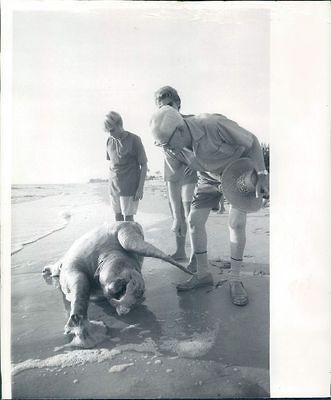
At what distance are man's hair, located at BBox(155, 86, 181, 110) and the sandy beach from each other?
1299 mm

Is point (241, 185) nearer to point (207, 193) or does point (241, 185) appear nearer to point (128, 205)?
point (207, 193)

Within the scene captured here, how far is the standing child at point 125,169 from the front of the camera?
129 inches

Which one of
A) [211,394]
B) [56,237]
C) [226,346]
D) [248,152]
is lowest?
[211,394]

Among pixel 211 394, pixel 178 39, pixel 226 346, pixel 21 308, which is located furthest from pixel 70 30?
pixel 211 394

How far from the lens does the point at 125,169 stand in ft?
11.1

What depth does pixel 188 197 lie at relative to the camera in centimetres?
336

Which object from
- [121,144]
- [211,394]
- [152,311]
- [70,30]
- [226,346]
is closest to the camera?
[211,394]

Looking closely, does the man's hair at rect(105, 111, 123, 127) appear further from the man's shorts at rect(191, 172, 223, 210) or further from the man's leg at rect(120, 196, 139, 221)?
the man's shorts at rect(191, 172, 223, 210)

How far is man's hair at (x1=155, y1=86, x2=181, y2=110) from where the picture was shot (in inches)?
118

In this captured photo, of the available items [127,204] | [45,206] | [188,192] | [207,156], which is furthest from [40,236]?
[207,156]

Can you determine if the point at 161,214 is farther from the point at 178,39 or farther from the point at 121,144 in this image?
the point at 178,39

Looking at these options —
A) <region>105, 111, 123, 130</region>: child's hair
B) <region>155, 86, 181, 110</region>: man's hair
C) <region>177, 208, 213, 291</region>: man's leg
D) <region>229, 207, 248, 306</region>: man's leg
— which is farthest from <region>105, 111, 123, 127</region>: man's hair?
<region>229, 207, 248, 306</region>: man's leg

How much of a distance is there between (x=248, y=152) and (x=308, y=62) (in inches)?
32.3

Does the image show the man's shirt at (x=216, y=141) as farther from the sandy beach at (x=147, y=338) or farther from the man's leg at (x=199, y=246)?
the sandy beach at (x=147, y=338)
